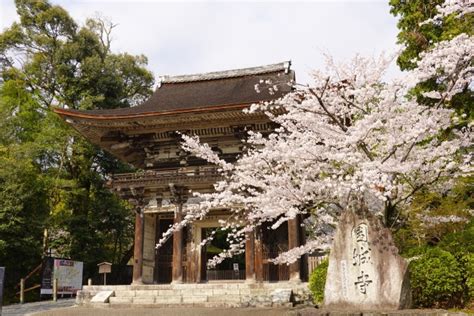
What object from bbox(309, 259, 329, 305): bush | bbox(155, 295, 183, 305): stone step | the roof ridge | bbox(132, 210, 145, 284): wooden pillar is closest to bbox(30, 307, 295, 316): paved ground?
bbox(155, 295, 183, 305): stone step

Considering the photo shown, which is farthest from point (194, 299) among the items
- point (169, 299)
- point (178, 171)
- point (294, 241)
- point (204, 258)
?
point (178, 171)

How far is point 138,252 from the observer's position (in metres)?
14.0

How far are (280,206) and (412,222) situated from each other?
3511 mm

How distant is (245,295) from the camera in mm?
11312

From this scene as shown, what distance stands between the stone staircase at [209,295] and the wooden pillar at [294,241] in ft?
1.24

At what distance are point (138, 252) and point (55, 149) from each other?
11058 millimetres

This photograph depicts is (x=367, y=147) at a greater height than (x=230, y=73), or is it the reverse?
(x=230, y=73)

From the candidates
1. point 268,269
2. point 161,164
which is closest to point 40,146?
point 161,164

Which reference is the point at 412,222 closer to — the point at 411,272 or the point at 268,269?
the point at 411,272

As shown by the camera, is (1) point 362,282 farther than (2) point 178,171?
No

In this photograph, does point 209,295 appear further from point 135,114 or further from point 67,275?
point 67,275

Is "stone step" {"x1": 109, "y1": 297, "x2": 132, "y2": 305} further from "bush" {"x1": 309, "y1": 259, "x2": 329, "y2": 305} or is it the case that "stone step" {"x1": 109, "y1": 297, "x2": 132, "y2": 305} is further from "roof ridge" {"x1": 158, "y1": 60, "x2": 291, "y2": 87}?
"roof ridge" {"x1": 158, "y1": 60, "x2": 291, "y2": 87}

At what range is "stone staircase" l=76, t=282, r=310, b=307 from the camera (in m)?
11.0

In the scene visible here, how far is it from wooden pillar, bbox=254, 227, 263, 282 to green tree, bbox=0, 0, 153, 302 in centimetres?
1085
